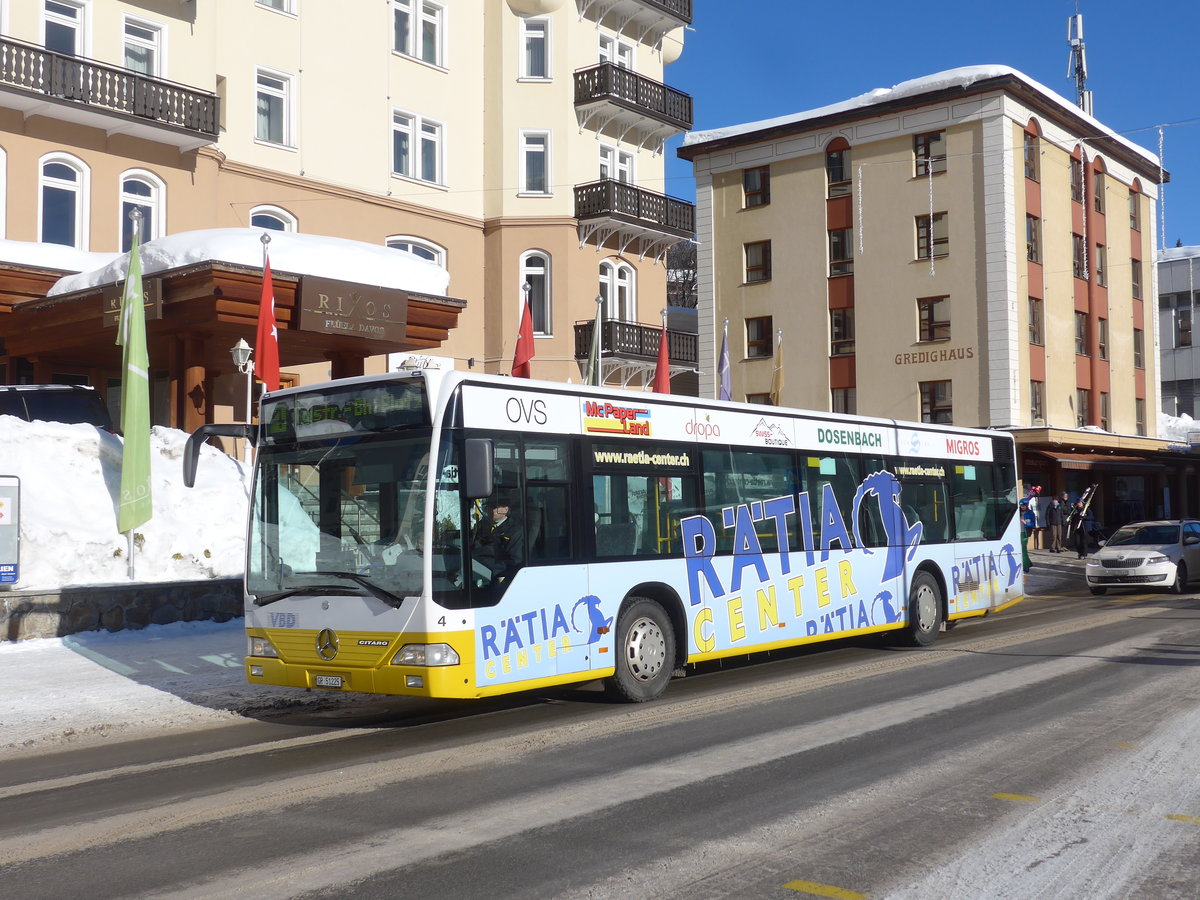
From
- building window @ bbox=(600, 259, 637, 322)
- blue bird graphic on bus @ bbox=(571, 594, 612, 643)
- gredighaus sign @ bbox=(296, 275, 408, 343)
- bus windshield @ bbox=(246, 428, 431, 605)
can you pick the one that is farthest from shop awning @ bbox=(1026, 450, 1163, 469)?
bus windshield @ bbox=(246, 428, 431, 605)

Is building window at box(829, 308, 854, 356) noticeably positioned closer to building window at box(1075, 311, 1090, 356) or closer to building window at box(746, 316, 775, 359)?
building window at box(746, 316, 775, 359)

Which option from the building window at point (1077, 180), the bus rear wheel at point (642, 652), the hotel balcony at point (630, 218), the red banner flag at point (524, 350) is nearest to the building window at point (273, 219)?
the red banner flag at point (524, 350)

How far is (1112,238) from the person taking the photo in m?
48.1

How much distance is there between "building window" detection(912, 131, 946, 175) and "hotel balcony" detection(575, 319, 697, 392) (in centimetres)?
1166

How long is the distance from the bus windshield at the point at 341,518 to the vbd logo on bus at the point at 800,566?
326cm

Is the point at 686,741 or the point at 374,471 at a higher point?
the point at 374,471

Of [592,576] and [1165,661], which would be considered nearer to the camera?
[592,576]

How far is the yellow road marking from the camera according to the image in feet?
16.9

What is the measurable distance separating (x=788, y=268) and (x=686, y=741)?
38571 mm

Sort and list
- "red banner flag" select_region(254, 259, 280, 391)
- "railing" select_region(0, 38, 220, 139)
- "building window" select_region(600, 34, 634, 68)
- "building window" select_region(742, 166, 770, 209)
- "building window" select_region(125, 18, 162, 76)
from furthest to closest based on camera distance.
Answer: "building window" select_region(742, 166, 770, 209) < "building window" select_region(600, 34, 634, 68) < "building window" select_region(125, 18, 162, 76) < "railing" select_region(0, 38, 220, 139) < "red banner flag" select_region(254, 259, 280, 391)

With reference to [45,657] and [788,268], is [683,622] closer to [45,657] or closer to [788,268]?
[45,657]

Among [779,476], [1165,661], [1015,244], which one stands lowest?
[1165,661]

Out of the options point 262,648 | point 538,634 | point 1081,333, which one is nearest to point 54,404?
point 262,648

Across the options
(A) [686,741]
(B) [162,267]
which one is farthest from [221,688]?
(B) [162,267]
